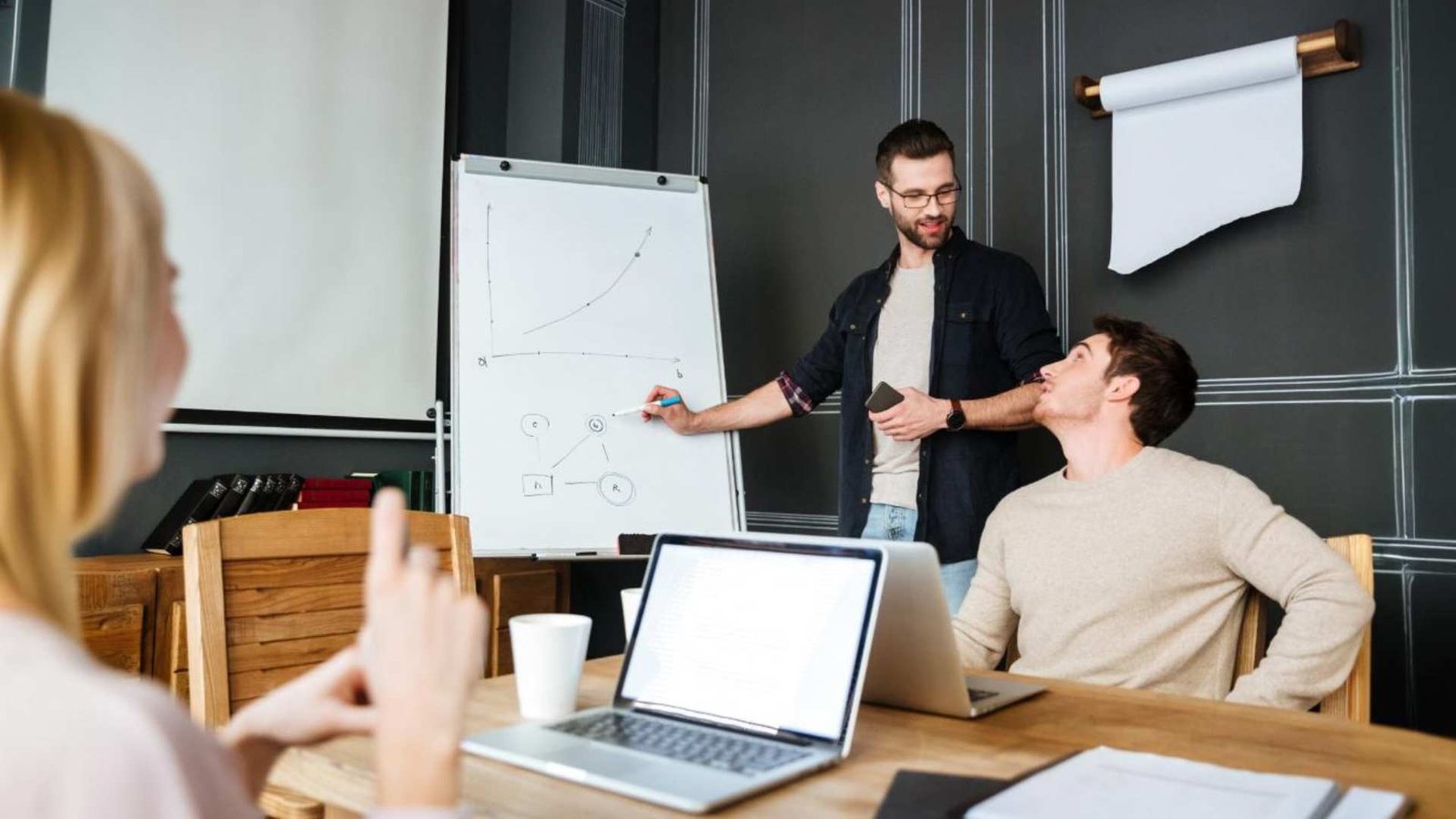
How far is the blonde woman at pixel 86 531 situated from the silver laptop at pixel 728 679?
13.9 inches

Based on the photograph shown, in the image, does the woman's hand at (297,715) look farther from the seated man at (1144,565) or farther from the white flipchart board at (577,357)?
the white flipchart board at (577,357)

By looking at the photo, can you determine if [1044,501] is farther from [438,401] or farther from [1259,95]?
[438,401]

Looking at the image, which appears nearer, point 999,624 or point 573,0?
point 999,624

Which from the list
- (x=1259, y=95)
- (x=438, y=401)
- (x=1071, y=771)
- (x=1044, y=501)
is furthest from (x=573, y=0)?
(x=1071, y=771)

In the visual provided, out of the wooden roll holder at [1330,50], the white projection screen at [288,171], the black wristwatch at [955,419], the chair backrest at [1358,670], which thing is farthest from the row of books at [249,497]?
the wooden roll holder at [1330,50]

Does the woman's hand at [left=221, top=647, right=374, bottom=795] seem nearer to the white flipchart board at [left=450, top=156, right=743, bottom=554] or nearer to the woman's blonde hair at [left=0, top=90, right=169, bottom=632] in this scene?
the woman's blonde hair at [left=0, top=90, right=169, bottom=632]

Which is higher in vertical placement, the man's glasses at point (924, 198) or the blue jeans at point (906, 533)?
the man's glasses at point (924, 198)

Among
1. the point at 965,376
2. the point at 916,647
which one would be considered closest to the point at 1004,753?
the point at 916,647

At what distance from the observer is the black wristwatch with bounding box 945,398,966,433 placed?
237cm

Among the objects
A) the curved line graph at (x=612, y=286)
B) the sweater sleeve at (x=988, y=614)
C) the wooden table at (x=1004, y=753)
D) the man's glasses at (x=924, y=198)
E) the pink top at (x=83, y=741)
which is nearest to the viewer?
the pink top at (x=83, y=741)

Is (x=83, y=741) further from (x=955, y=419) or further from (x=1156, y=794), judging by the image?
(x=955, y=419)

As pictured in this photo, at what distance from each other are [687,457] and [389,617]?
2321 mm

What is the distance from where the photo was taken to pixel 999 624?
1801mm

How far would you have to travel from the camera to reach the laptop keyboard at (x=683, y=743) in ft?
3.01
